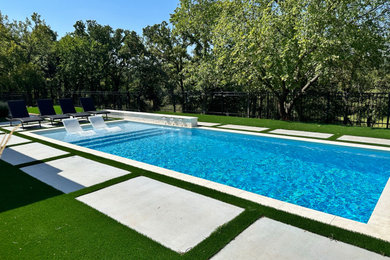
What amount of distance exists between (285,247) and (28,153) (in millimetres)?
8055

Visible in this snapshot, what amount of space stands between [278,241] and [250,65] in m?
12.3

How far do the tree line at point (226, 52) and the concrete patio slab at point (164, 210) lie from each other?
9808 mm

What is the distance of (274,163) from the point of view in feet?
25.5

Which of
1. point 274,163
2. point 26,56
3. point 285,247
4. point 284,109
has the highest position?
point 26,56

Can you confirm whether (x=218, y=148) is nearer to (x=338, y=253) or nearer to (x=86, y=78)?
(x=338, y=253)

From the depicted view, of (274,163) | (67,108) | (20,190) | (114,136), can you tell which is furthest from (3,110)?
(274,163)

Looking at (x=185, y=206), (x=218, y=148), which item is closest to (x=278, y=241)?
(x=185, y=206)

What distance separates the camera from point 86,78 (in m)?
31.8

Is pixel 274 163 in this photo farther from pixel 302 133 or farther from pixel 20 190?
pixel 20 190

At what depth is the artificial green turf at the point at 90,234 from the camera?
301 cm

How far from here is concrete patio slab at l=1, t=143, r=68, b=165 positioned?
7.15 metres

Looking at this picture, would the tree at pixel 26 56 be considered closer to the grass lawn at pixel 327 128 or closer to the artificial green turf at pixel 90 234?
the grass lawn at pixel 327 128

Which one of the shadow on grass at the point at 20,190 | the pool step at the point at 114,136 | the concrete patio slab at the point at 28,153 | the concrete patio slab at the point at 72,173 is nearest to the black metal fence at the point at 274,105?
the pool step at the point at 114,136

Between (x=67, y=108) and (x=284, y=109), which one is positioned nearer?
(x=284, y=109)
